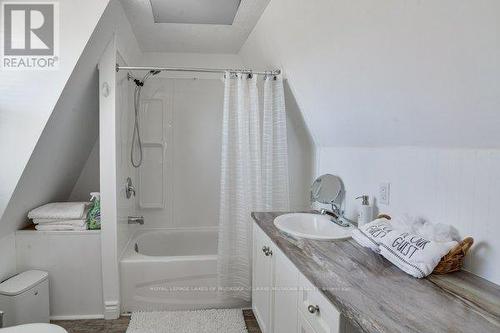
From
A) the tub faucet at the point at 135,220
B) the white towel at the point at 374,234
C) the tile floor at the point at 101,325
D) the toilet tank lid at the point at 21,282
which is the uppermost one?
the white towel at the point at 374,234

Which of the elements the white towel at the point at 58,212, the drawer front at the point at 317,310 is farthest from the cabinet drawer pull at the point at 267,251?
the white towel at the point at 58,212

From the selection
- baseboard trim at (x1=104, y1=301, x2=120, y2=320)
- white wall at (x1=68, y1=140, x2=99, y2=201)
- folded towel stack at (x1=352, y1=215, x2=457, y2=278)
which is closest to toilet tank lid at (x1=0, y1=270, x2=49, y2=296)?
baseboard trim at (x1=104, y1=301, x2=120, y2=320)

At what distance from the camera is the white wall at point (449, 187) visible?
114cm

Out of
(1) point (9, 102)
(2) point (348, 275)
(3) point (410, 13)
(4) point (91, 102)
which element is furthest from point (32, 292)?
(3) point (410, 13)

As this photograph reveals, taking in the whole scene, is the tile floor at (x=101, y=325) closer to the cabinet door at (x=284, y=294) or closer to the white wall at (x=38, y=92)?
the cabinet door at (x=284, y=294)

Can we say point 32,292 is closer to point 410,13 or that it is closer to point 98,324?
point 98,324

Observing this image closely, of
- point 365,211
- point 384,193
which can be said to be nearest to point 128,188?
point 365,211

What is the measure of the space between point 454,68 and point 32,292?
2613mm

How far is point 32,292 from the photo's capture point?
211 cm

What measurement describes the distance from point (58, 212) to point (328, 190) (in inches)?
77.5

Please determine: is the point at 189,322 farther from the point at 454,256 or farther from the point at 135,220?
the point at 454,256

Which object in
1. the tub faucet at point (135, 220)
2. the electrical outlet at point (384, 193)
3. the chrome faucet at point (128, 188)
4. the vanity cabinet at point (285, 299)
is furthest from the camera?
the tub faucet at point (135, 220)

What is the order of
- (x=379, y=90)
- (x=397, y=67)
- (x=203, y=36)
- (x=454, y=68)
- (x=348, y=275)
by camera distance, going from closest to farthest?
(x=454, y=68)
(x=348, y=275)
(x=397, y=67)
(x=379, y=90)
(x=203, y=36)

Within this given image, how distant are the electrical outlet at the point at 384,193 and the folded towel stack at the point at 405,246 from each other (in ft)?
0.74
